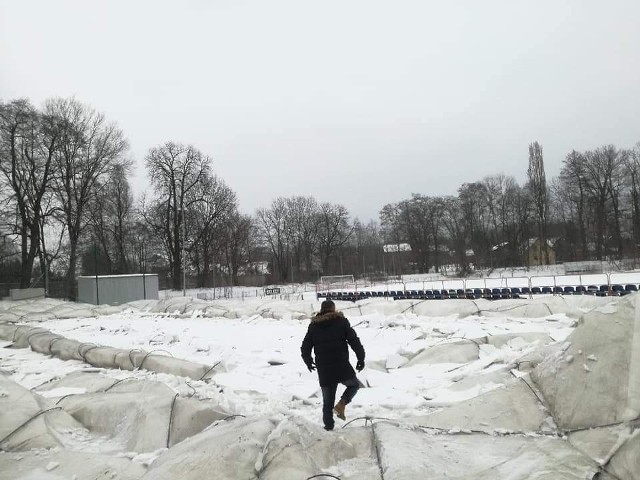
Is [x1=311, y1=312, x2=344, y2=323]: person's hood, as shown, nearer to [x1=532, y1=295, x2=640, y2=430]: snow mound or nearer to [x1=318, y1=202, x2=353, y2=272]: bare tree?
[x1=532, y1=295, x2=640, y2=430]: snow mound

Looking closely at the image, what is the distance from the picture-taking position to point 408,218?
Result: 70625mm

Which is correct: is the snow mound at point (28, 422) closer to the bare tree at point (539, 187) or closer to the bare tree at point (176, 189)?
the bare tree at point (176, 189)

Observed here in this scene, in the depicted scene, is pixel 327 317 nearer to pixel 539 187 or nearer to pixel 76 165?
pixel 76 165

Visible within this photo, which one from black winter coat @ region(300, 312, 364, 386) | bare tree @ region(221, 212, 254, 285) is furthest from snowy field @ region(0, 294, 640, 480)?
bare tree @ region(221, 212, 254, 285)

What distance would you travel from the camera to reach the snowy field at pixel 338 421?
351 centimetres

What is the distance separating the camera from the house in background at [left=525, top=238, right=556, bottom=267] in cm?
5525

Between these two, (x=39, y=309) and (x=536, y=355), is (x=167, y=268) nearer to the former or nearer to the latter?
(x=39, y=309)

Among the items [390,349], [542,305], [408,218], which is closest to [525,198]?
[408,218]

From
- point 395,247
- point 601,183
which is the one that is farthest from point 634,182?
point 395,247

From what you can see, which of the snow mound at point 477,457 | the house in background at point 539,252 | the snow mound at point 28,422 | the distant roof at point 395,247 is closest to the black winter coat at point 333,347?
Result: the snow mound at point 477,457

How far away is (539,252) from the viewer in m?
58.2

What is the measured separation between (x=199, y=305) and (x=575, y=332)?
706 inches

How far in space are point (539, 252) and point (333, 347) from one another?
61.5 m

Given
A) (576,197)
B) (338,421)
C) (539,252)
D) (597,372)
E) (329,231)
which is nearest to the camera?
(597,372)
